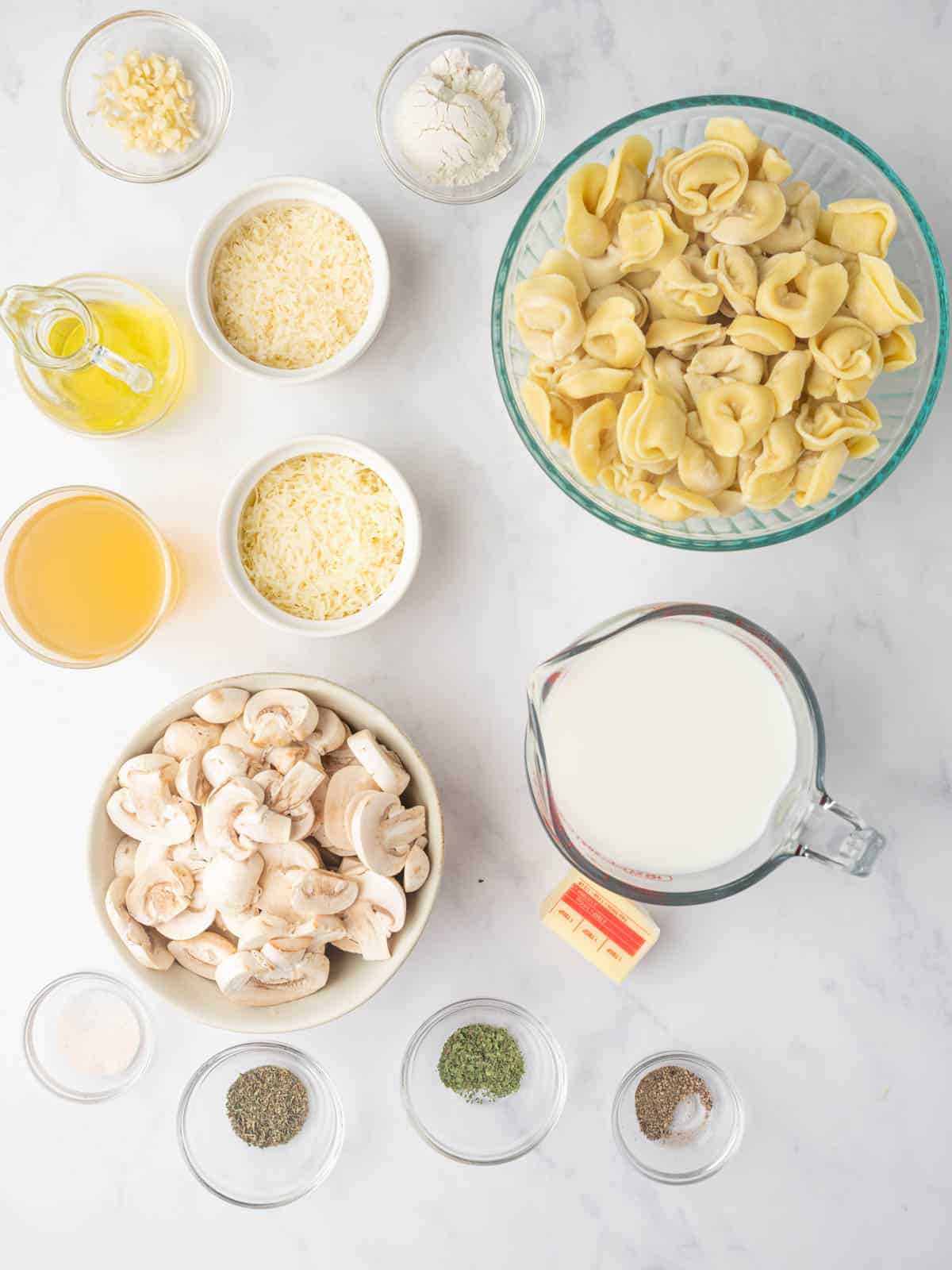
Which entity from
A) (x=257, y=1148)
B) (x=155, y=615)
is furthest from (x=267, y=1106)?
(x=155, y=615)

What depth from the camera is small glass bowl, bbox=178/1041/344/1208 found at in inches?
55.7

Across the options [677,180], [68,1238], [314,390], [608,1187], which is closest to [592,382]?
[677,180]

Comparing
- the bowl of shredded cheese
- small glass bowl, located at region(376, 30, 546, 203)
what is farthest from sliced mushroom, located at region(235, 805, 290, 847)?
small glass bowl, located at region(376, 30, 546, 203)

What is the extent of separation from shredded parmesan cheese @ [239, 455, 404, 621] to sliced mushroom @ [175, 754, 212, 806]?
225 mm

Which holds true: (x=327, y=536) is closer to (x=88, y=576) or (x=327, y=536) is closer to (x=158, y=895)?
(x=88, y=576)

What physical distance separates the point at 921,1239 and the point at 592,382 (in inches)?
49.2

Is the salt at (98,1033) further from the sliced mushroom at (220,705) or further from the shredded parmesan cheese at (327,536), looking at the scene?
the shredded parmesan cheese at (327,536)

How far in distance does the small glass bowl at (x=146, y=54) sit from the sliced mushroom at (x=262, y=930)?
3.17ft

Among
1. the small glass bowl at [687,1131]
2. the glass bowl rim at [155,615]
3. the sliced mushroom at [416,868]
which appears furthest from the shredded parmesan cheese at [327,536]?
the small glass bowl at [687,1131]

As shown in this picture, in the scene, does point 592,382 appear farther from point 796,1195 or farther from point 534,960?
point 796,1195

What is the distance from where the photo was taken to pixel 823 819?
44.6 inches

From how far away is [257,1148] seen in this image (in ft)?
4.70

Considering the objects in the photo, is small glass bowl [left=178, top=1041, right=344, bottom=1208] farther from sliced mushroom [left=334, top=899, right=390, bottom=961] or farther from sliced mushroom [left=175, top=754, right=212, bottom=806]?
sliced mushroom [left=175, top=754, right=212, bottom=806]

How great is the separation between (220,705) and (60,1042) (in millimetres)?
578
